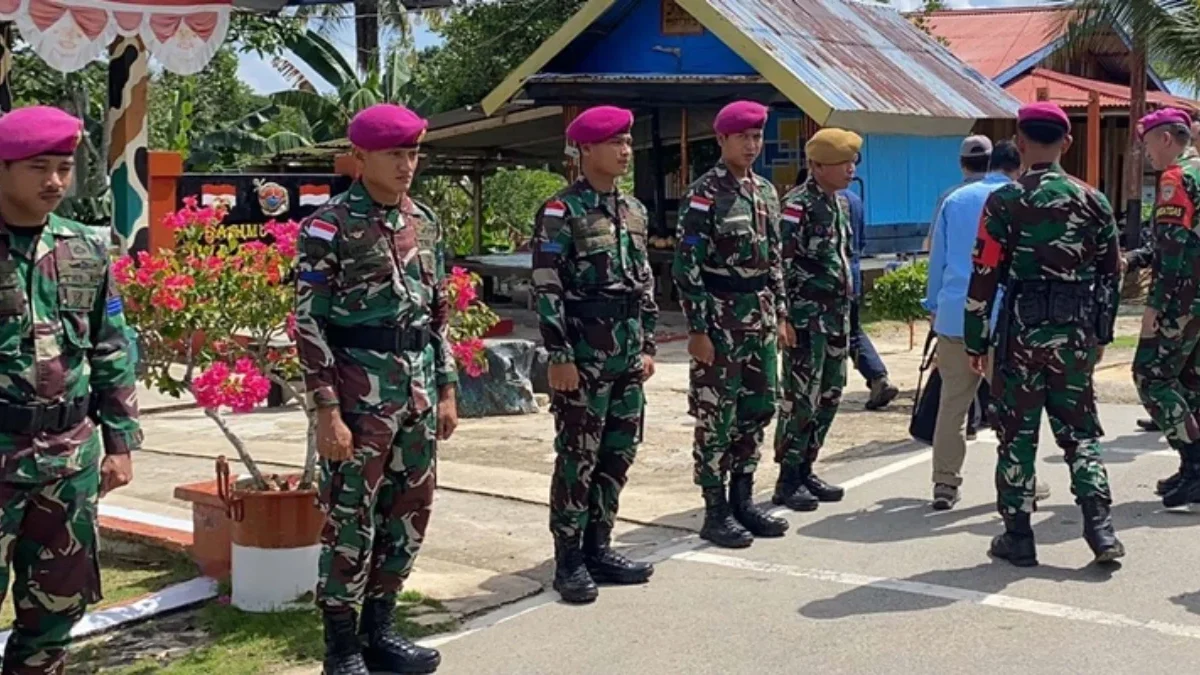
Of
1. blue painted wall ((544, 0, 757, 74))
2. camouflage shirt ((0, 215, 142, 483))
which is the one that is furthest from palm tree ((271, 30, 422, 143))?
camouflage shirt ((0, 215, 142, 483))

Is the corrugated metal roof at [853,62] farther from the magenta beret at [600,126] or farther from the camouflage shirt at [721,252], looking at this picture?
the magenta beret at [600,126]

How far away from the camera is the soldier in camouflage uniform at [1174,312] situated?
7223mm

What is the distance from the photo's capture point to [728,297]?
6.59 m

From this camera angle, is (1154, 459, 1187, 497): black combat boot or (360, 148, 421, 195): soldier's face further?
(1154, 459, 1187, 497): black combat boot

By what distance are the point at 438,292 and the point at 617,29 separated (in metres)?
14.4

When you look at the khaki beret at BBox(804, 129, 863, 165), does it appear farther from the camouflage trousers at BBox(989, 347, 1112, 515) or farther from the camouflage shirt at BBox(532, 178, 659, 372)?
the camouflage shirt at BBox(532, 178, 659, 372)

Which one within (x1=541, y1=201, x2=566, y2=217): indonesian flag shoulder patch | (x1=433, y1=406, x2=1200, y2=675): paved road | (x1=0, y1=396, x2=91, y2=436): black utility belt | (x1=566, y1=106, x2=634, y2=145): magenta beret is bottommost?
(x1=433, y1=406, x2=1200, y2=675): paved road

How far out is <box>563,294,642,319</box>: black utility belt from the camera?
5.85 m

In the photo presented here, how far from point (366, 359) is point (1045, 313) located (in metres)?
2.87

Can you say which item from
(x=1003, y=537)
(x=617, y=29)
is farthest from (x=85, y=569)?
(x=617, y=29)

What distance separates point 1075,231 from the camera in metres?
6.00

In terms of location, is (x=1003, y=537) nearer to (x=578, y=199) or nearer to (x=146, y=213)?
(x=578, y=199)

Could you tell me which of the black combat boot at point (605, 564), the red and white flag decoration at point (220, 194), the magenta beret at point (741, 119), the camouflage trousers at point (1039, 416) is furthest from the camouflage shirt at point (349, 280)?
the red and white flag decoration at point (220, 194)

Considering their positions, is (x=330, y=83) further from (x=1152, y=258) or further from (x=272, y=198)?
(x=1152, y=258)
